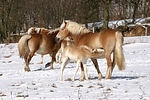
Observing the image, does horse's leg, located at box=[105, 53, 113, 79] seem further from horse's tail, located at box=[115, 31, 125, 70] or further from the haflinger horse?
horse's tail, located at box=[115, 31, 125, 70]

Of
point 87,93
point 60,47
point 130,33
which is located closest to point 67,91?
point 87,93

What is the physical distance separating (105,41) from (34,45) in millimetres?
4688

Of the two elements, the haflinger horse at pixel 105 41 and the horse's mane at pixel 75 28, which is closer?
the haflinger horse at pixel 105 41

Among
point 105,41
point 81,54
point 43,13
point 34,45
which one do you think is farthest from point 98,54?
point 43,13

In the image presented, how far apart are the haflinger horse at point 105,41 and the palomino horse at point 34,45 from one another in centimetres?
334

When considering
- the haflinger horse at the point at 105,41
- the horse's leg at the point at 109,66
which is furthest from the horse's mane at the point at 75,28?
the horse's leg at the point at 109,66

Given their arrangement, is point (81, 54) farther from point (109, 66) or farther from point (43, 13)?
point (43, 13)

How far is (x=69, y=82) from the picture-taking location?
10.4m

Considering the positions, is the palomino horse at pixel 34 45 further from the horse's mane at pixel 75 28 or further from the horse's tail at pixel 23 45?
the horse's mane at pixel 75 28

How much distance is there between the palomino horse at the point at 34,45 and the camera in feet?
48.9

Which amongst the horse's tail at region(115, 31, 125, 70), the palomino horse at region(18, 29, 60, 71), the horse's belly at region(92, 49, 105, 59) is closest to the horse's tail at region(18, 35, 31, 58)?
the palomino horse at region(18, 29, 60, 71)

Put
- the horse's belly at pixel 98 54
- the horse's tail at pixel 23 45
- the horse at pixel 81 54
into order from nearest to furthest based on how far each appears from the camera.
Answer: the horse at pixel 81 54
the horse's belly at pixel 98 54
the horse's tail at pixel 23 45

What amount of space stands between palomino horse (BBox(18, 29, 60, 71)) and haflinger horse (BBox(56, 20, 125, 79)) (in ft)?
10.9

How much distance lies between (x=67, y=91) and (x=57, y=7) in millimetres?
38972
